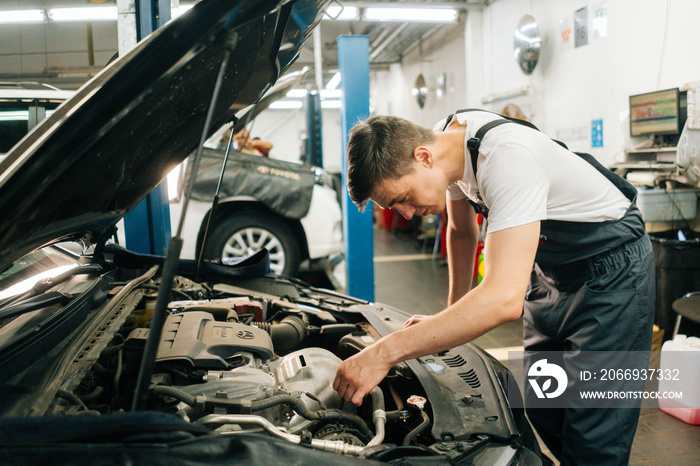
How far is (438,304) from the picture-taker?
458 centimetres

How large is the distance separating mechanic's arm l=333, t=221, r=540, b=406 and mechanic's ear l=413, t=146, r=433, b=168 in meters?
0.28

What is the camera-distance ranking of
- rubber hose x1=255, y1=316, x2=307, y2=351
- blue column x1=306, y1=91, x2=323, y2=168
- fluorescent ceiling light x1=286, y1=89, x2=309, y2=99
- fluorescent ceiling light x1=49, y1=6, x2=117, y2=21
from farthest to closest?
fluorescent ceiling light x1=286, y1=89, x2=309, y2=99 → blue column x1=306, y1=91, x2=323, y2=168 → fluorescent ceiling light x1=49, y1=6, x2=117, y2=21 → rubber hose x1=255, y1=316, x2=307, y2=351

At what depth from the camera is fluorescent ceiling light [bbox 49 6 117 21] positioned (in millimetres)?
4930

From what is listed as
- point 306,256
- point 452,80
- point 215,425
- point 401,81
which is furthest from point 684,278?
point 401,81

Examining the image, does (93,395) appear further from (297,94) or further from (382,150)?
(297,94)

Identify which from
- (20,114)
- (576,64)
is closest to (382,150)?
(20,114)

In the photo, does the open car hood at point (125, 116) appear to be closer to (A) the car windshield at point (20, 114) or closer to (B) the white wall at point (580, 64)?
(A) the car windshield at point (20, 114)

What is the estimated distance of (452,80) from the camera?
33.5 feet

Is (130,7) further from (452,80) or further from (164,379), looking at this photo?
(452,80)

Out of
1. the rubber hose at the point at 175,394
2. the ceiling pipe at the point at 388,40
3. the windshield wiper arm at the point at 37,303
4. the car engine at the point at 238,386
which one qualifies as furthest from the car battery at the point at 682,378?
the ceiling pipe at the point at 388,40

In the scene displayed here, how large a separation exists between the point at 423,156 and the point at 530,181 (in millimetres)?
288

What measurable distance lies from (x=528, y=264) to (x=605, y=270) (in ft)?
1.49

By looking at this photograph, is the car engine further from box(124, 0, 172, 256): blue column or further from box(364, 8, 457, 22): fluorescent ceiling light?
box(364, 8, 457, 22): fluorescent ceiling light

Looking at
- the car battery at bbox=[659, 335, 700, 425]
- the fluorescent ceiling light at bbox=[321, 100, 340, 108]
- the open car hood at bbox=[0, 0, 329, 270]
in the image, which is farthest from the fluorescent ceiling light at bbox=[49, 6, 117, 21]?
the fluorescent ceiling light at bbox=[321, 100, 340, 108]
